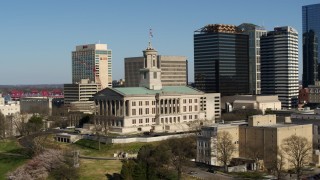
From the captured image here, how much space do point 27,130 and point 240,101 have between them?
88069 millimetres

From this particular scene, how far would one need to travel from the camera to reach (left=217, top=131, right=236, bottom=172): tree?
9119 centimetres

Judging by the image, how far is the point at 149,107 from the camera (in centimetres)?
13750

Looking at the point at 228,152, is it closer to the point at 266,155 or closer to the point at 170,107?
the point at 266,155

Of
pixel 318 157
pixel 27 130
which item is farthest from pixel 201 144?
pixel 27 130

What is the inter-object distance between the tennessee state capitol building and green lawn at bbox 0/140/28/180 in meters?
24.8

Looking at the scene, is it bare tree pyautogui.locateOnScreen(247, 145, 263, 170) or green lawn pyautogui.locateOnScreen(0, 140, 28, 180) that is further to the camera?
green lawn pyautogui.locateOnScreen(0, 140, 28, 180)

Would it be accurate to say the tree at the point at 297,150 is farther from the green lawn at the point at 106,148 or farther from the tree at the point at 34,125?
the tree at the point at 34,125

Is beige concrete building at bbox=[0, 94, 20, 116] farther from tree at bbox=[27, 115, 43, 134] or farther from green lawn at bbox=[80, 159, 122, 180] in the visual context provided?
green lawn at bbox=[80, 159, 122, 180]

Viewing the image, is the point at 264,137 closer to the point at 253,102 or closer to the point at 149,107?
A: the point at 149,107

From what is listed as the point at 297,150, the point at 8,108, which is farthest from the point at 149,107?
the point at 8,108

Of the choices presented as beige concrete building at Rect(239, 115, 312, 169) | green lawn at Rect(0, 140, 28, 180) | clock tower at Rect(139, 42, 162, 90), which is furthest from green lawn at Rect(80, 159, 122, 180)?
clock tower at Rect(139, 42, 162, 90)

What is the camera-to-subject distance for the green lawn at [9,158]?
101 metres

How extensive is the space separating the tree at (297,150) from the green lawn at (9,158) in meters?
51.9

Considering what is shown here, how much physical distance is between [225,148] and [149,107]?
47708 millimetres
